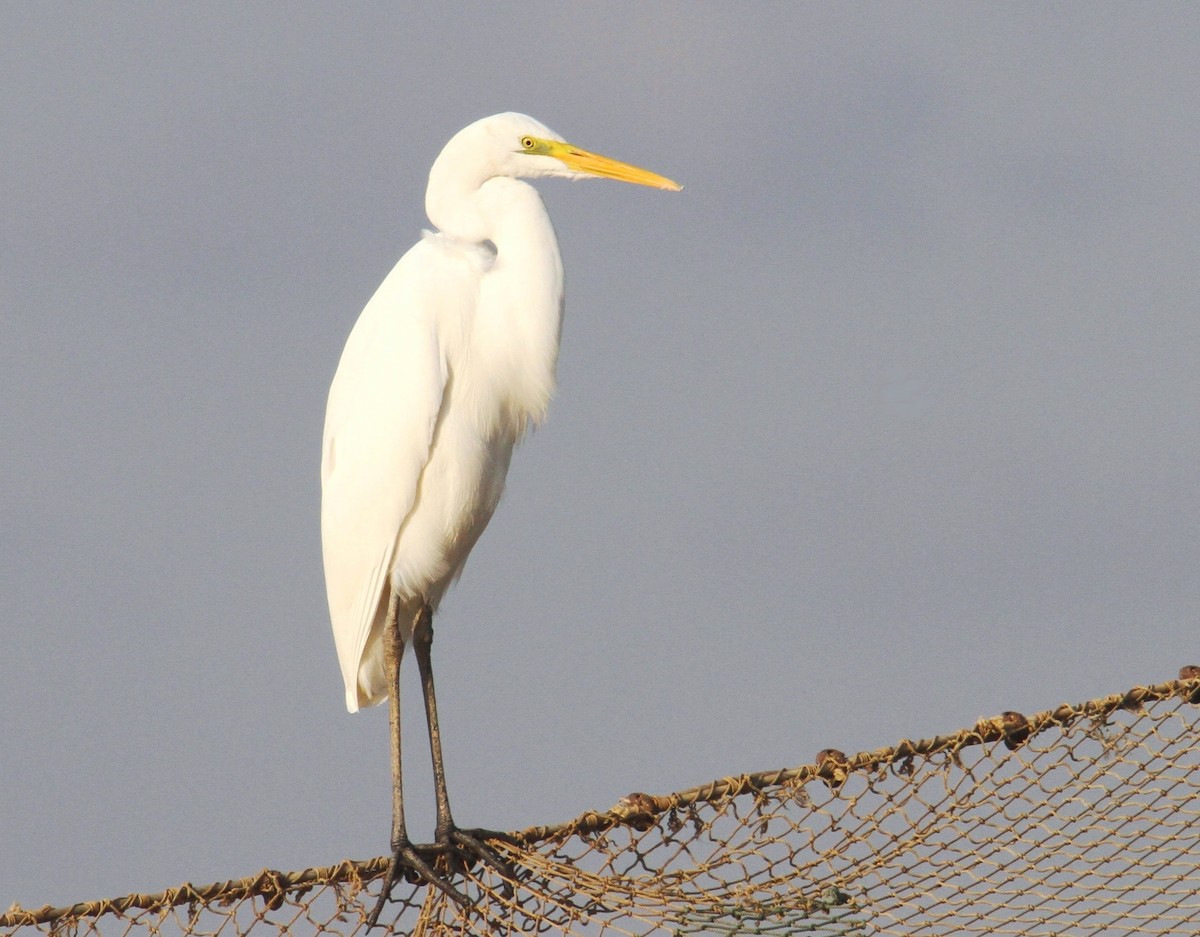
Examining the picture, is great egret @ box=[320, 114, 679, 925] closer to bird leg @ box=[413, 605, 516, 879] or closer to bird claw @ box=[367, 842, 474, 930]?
bird leg @ box=[413, 605, 516, 879]

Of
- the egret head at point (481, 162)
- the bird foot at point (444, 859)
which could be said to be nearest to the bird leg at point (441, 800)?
the bird foot at point (444, 859)

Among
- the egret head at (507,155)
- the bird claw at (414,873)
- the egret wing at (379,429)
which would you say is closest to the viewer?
the bird claw at (414,873)

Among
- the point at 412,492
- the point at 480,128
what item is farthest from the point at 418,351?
the point at 480,128

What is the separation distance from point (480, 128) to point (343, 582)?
130 centimetres

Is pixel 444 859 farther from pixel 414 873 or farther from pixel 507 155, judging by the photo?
pixel 507 155

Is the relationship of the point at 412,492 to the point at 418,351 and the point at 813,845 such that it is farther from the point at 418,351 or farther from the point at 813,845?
the point at 813,845

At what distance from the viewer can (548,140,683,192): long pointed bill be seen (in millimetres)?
4621

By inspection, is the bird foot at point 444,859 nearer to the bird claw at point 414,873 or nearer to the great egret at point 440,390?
the bird claw at point 414,873

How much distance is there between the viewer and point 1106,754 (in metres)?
3.38

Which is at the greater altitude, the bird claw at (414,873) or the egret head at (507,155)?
the egret head at (507,155)

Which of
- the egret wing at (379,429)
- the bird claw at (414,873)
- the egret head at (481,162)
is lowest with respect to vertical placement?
the bird claw at (414,873)

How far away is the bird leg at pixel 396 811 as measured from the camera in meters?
3.60

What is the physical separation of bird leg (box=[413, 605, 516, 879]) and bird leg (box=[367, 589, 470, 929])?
0.29ft

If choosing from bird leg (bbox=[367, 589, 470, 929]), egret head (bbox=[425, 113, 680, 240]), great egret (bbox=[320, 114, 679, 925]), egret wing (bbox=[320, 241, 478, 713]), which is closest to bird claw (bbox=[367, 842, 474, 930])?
bird leg (bbox=[367, 589, 470, 929])
